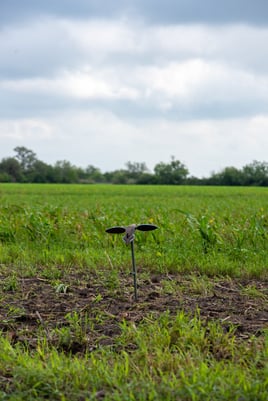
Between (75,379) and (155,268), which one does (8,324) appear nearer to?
(75,379)

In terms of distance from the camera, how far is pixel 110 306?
4039mm

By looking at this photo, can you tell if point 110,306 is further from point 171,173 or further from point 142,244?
point 171,173

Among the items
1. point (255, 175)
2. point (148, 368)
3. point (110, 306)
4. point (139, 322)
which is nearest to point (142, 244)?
point (110, 306)

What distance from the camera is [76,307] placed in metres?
4.02

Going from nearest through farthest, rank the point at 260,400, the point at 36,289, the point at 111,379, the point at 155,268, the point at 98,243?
the point at 260,400
the point at 111,379
the point at 36,289
the point at 155,268
the point at 98,243

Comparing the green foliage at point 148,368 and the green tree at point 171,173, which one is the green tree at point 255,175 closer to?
the green tree at point 171,173

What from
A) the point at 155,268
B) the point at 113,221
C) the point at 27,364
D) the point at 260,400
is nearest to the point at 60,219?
the point at 113,221

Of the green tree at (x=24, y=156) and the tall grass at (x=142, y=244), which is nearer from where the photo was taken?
the tall grass at (x=142, y=244)

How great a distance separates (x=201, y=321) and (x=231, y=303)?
62 centimetres

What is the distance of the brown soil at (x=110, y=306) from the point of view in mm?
3404

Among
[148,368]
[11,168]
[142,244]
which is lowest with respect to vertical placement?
[148,368]

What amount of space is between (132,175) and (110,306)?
8598 cm

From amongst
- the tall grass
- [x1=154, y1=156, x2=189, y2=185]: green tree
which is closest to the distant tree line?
[x1=154, y1=156, x2=189, y2=185]: green tree

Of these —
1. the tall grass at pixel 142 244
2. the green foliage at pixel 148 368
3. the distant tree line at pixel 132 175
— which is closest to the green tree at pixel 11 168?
the distant tree line at pixel 132 175
